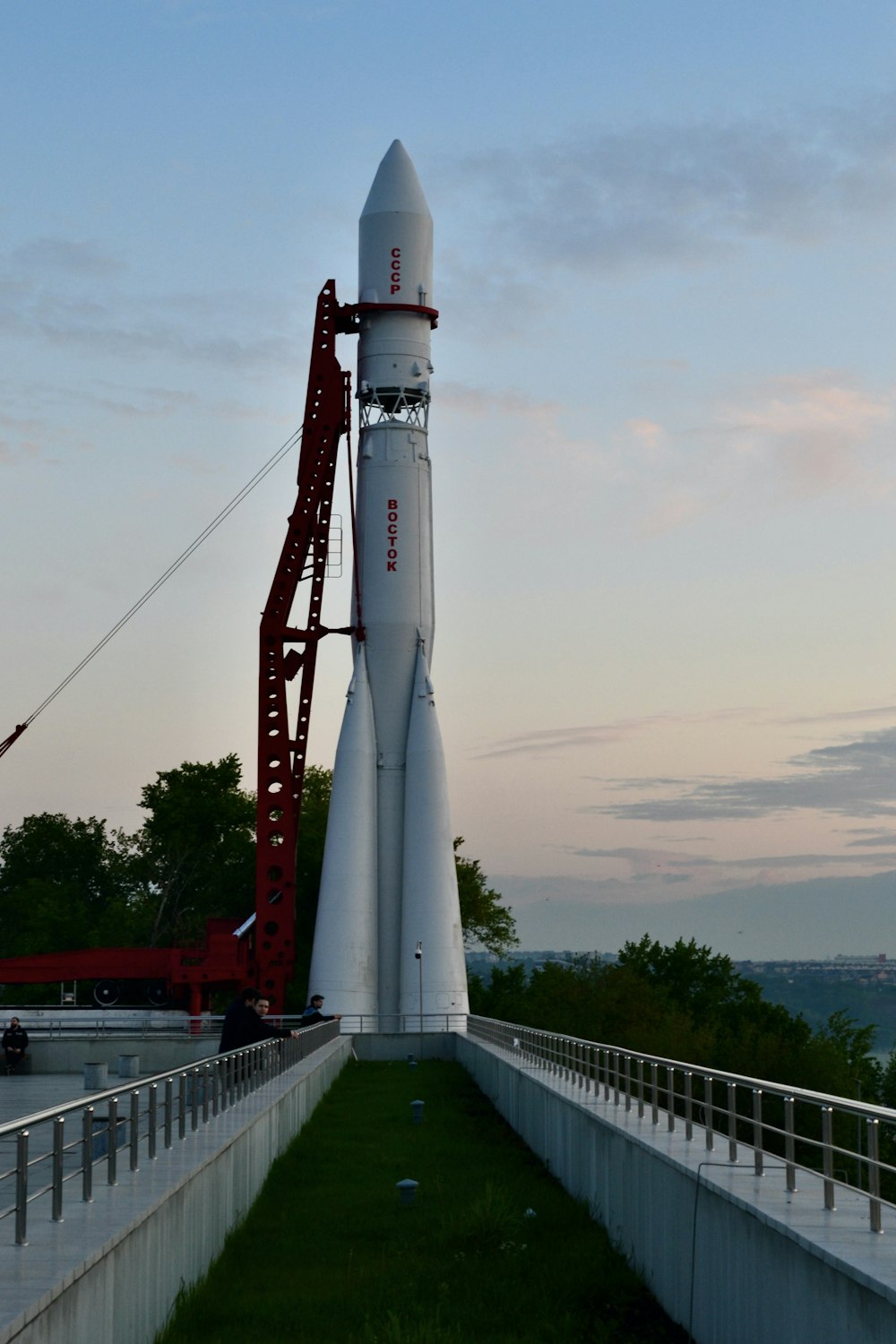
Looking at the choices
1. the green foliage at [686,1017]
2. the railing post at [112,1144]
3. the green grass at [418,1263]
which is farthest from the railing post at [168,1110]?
the green foliage at [686,1017]

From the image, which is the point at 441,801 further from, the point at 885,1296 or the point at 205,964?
the point at 885,1296

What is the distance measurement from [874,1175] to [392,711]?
152 ft

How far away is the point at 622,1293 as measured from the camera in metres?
13.9

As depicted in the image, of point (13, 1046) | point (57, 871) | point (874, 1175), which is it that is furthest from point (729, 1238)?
point (57, 871)

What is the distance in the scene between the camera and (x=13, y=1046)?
43.8 meters

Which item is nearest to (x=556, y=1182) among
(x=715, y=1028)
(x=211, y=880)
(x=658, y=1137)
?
(x=658, y=1137)

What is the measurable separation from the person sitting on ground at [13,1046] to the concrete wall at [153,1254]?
2540 cm

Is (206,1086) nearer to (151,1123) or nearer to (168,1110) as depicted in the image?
(168,1110)

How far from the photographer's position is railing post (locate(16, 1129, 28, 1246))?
8.87m

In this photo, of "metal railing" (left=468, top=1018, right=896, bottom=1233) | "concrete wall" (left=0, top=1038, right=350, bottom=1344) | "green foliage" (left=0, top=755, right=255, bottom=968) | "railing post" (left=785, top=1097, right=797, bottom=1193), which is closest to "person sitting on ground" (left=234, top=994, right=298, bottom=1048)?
"concrete wall" (left=0, top=1038, right=350, bottom=1344)

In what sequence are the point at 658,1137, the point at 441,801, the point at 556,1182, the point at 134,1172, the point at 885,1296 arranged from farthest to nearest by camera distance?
1. the point at 441,801
2. the point at 556,1182
3. the point at 658,1137
4. the point at 134,1172
5. the point at 885,1296

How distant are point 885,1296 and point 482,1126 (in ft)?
65.5

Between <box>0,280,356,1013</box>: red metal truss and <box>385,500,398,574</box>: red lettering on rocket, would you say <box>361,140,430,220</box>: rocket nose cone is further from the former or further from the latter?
<box>385,500,398,574</box>: red lettering on rocket

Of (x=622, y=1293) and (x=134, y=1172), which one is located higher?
(x=134, y=1172)
